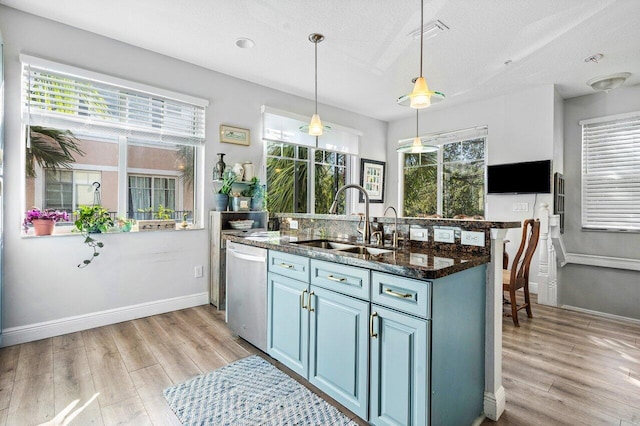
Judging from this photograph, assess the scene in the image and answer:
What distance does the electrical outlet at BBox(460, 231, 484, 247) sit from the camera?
177 centimetres

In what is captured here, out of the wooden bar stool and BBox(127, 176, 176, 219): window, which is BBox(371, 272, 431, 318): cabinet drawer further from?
BBox(127, 176, 176, 219): window

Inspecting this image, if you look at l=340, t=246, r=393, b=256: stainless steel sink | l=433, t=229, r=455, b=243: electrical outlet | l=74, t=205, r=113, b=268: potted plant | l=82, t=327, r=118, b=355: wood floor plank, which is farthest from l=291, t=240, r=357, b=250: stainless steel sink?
l=74, t=205, r=113, b=268: potted plant

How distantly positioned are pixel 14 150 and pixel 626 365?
17.3 feet

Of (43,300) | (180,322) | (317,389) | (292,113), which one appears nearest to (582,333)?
(317,389)

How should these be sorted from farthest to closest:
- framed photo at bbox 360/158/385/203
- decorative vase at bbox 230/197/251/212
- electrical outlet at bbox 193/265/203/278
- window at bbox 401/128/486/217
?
framed photo at bbox 360/158/385/203 → window at bbox 401/128/486/217 → decorative vase at bbox 230/197/251/212 → electrical outlet at bbox 193/265/203/278

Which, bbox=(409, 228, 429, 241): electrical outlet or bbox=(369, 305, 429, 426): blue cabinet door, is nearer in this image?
bbox=(369, 305, 429, 426): blue cabinet door

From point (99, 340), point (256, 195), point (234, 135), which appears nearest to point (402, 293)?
point (99, 340)

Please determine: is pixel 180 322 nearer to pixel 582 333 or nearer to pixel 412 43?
pixel 412 43

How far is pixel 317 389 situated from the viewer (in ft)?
6.64

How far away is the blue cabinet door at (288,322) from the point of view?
6.49 ft

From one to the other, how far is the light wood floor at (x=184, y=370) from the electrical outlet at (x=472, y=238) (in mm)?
991

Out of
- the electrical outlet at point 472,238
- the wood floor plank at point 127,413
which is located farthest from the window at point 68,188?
the electrical outlet at point 472,238

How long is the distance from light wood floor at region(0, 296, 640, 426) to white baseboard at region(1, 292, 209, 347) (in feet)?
0.27

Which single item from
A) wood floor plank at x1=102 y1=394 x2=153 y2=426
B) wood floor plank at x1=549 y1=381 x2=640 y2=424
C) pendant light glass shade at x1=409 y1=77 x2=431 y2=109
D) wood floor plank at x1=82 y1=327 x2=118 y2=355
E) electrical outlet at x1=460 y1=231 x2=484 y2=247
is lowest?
wood floor plank at x1=549 y1=381 x2=640 y2=424
